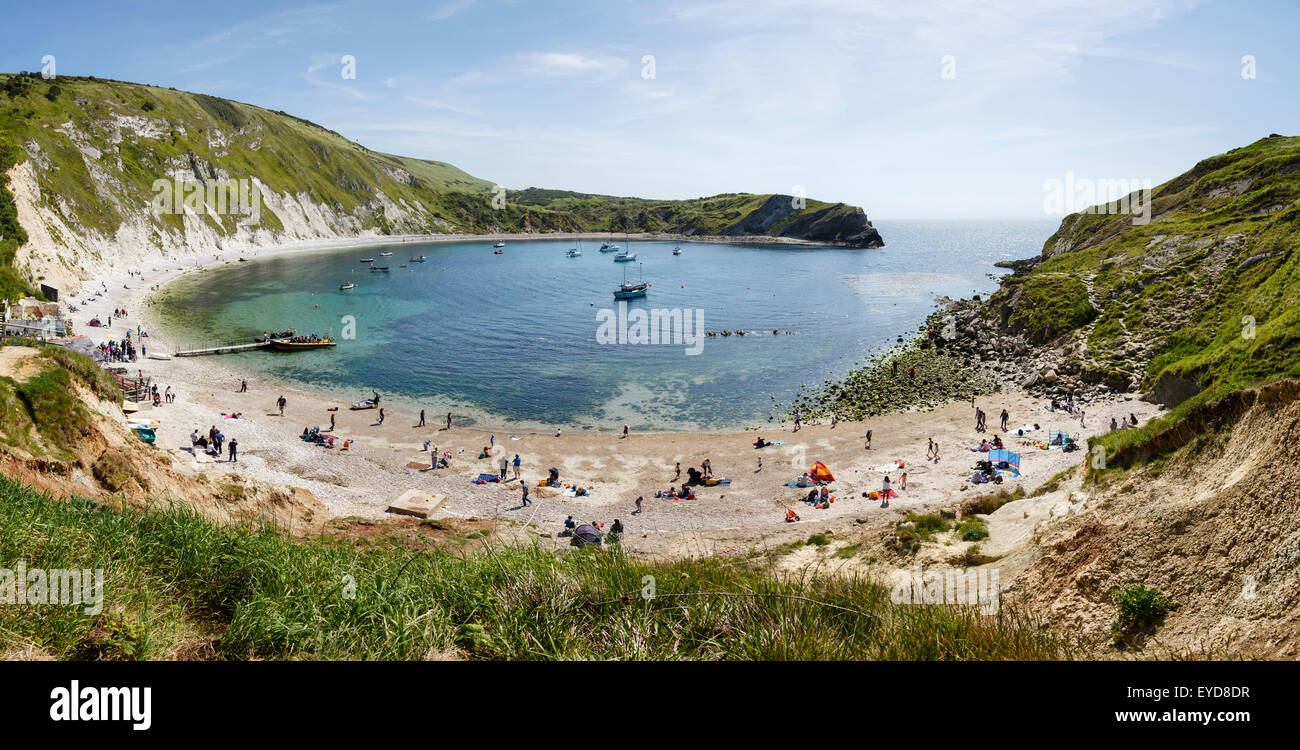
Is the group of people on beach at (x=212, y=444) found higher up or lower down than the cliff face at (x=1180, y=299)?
lower down

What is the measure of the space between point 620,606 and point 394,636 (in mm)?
2458

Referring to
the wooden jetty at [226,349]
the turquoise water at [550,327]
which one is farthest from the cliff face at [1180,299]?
the wooden jetty at [226,349]

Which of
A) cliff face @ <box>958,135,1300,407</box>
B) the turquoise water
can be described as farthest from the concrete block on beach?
cliff face @ <box>958,135,1300,407</box>

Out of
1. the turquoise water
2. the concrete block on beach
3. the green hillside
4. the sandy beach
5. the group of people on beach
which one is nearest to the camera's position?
the concrete block on beach

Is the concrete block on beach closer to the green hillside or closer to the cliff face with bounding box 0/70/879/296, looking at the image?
the green hillside

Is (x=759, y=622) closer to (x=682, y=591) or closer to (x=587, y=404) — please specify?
(x=682, y=591)

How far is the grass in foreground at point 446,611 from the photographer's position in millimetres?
6016

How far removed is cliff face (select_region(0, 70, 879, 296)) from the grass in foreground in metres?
70.5

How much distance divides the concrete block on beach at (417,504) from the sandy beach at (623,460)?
70 centimetres

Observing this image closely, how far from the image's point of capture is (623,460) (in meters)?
36.9

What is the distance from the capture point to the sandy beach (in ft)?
93.0

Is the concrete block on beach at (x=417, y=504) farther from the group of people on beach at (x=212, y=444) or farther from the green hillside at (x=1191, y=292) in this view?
the green hillside at (x=1191, y=292)
